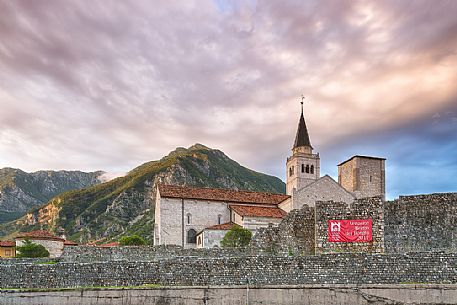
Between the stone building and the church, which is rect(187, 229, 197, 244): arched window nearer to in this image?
the church

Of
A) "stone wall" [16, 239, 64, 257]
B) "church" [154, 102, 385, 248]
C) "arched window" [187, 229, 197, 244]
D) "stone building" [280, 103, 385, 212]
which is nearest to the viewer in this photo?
"church" [154, 102, 385, 248]

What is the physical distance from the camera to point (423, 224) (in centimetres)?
2125

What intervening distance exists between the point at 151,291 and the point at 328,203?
10.4 meters

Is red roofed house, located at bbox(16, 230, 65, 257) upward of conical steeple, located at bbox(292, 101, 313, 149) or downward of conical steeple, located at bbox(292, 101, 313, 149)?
downward

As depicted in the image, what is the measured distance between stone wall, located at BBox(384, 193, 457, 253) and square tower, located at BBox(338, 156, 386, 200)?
37220 millimetres

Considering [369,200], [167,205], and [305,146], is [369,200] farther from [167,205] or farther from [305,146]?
[305,146]

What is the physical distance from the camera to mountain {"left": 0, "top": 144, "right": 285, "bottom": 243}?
145250mm

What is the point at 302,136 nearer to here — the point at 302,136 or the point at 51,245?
the point at 302,136

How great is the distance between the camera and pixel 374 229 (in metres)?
20.4

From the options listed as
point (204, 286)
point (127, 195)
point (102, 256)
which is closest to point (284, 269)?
point (204, 286)

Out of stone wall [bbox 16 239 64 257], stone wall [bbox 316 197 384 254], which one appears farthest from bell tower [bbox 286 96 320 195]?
stone wall [bbox 316 197 384 254]

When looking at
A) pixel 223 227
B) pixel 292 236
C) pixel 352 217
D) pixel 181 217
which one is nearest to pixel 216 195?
pixel 181 217

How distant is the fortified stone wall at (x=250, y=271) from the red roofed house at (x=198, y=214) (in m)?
31.5

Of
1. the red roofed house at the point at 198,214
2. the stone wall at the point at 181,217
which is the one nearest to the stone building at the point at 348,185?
the red roofed house at the point at 198,214
